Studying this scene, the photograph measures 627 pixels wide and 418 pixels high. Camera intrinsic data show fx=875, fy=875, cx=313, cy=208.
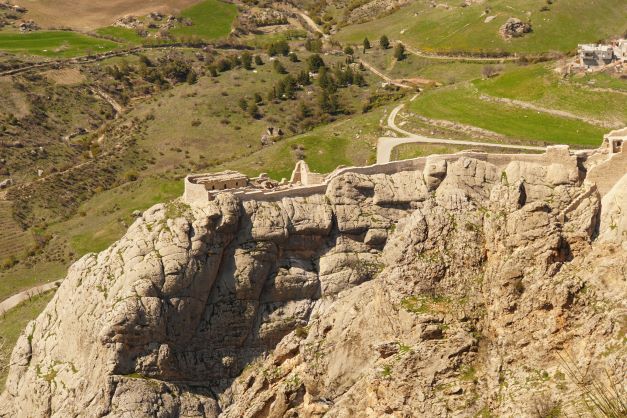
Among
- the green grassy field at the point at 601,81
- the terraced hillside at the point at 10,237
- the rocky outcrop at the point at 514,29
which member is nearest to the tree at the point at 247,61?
the rocky outcrop at the point at 514,29

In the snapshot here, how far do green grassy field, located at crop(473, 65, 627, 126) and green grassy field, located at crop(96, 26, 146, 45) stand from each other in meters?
83.8

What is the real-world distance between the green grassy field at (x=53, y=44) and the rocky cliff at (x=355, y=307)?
99.9 meters

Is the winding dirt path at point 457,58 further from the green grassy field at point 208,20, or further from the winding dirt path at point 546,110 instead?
the green grassy field at point 208,20

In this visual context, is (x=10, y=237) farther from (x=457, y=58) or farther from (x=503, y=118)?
(x=457, y=58)

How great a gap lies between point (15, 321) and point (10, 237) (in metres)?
22.0

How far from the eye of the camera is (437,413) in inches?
1591

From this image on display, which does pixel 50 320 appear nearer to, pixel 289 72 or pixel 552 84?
pixel 552 84

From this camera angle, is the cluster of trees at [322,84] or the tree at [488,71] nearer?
the tree at [488,71]

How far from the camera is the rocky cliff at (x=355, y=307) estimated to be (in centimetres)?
4059

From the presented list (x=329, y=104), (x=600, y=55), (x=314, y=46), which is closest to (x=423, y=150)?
(x=600, y=55)

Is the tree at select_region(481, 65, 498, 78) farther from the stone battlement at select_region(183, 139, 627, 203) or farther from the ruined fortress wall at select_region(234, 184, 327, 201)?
the ruined fortress wall at select_region(234, 184, 327, 201)

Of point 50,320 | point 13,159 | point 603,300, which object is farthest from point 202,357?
point 13,159

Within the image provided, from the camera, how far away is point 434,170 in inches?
2308

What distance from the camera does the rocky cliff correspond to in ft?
133
